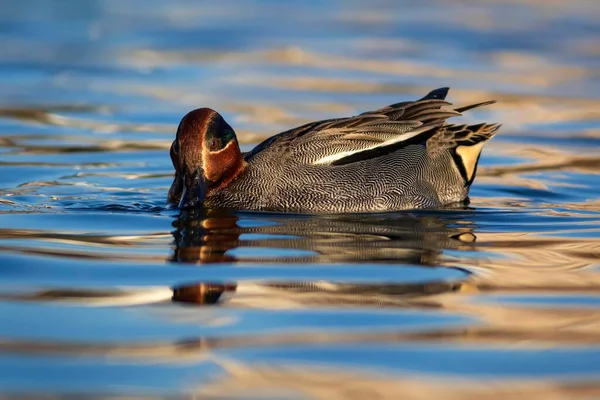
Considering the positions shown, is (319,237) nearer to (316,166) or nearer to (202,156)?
(316,166)

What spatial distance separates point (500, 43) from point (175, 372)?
567 inches

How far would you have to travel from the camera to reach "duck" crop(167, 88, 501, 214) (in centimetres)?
803

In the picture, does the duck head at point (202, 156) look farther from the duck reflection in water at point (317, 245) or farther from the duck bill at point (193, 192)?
the duck reflection in water at point (317, 245)

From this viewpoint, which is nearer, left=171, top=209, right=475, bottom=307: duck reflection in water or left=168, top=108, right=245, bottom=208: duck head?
left=171, top=209, right=475, bottom=307: duck reflection in water

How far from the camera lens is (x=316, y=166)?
26.8 feet

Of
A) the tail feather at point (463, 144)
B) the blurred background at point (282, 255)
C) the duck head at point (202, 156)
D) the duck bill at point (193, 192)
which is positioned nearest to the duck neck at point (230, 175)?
the duck head at point (202, 156)

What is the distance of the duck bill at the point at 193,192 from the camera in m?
8.00

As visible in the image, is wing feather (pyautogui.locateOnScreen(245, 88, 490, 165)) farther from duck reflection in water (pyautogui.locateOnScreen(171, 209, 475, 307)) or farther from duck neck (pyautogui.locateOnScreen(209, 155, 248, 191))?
duck reflection in water (pyautogui.locateOnScreen(171, 209, 475, 307))

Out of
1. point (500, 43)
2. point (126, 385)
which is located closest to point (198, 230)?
point (126, 385)

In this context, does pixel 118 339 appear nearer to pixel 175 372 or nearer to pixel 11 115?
pixel 175 372

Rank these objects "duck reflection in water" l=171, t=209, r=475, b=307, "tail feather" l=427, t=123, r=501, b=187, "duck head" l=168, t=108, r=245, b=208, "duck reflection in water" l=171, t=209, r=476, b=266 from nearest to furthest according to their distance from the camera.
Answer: "duck reflection in water" l=171, t=209, r=475, b=307 → "duck reflection in water" l=171, t=209, r=476, b=266 → "duck head" l=168, t=108, r=245, b=208 → "tail feather" l=427, t=123, r=501, b=187

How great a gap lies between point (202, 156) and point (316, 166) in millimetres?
768

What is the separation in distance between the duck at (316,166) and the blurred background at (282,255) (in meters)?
0.20

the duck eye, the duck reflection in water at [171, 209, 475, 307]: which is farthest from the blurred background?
the duck eye
